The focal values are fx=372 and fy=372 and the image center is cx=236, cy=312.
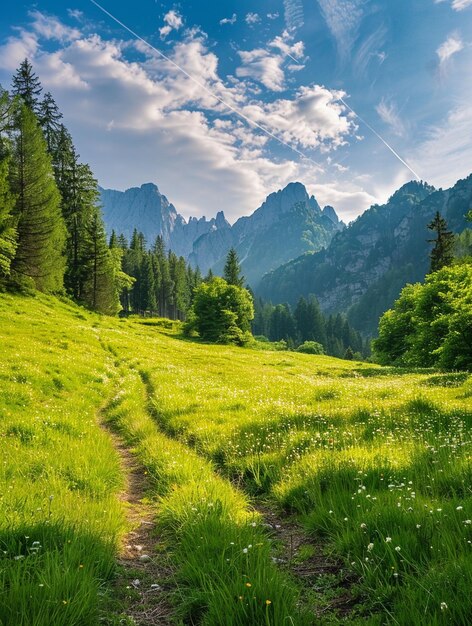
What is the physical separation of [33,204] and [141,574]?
170 feet

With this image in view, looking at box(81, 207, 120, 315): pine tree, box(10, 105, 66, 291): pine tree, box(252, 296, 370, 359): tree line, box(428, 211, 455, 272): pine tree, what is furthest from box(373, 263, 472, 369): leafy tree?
box(252, 296, 370, 359): tree line

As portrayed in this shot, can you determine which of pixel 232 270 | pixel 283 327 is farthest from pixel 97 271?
pixel 283 327

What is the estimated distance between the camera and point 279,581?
351cm

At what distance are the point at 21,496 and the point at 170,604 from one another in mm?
2833

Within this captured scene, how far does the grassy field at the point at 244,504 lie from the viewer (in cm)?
329

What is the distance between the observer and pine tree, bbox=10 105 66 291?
45.2 meters

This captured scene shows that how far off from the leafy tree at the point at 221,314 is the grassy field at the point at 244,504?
203 feet

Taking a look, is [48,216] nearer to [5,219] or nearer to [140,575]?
[5,219]

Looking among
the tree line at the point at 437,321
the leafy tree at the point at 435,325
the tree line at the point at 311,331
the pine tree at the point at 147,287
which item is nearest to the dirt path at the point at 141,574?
the tree line at the point at 437,321

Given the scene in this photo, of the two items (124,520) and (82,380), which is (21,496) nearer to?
(124,520)

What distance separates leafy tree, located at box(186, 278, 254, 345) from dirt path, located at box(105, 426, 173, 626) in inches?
2660

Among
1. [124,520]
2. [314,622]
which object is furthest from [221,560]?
[124,520]

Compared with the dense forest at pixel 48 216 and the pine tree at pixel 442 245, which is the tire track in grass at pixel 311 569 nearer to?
the dense forest at pixel 48 216

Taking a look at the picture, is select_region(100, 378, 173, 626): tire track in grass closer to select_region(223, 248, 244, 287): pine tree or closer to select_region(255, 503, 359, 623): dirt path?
select_region(255, 503, 359, 623): dirt path
